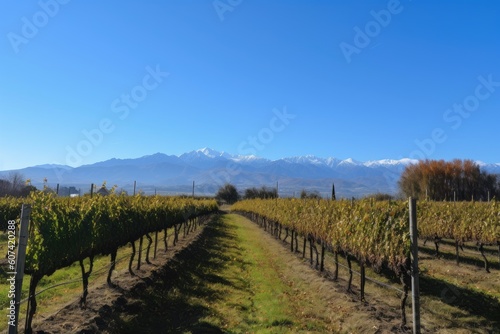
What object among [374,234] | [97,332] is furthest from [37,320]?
[374,234]

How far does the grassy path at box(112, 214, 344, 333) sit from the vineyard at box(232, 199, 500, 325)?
83.4 inches

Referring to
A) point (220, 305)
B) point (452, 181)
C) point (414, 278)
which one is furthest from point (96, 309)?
point (452, 181)

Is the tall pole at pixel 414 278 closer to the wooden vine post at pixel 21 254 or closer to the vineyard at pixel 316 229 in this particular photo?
the vineyard at pixel 316 229

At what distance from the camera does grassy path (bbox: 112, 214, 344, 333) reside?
1046cm

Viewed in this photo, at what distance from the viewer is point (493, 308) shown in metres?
12.5

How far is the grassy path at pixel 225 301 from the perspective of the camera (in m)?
10.5

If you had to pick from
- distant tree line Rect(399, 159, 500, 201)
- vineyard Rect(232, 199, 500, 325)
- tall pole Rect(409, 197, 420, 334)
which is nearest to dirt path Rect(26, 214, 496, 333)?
vineyard Rect(232, 199, 500, 325)

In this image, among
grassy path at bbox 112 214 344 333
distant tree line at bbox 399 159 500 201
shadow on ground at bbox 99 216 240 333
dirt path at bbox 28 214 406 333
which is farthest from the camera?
distant tree line at bbox 399 159 500 201

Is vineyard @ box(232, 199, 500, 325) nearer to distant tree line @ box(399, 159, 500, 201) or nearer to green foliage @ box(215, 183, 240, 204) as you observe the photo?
distant tree line @ box(399, 159, 500, 201)

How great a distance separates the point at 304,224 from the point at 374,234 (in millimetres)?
8808

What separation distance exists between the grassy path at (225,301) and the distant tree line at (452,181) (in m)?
73.0

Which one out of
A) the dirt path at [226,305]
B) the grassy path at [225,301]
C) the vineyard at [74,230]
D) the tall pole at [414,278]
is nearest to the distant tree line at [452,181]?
the grassy path at [225,301]

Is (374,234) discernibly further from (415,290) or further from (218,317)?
(218,317)

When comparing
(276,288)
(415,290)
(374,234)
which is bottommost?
(276,288)
